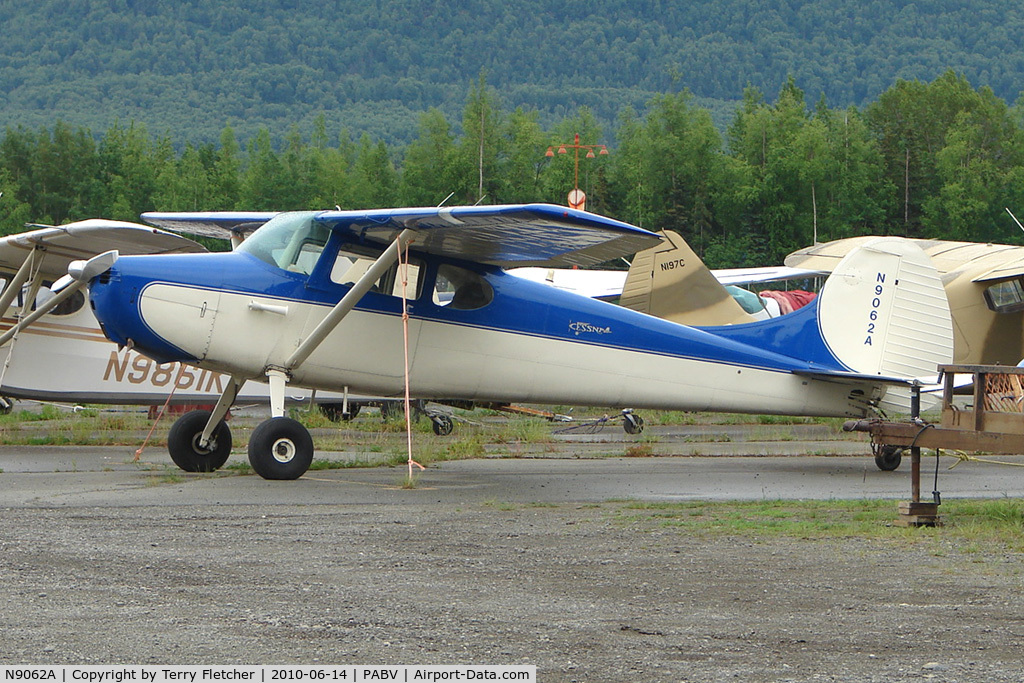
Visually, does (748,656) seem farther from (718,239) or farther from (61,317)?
(718,239)

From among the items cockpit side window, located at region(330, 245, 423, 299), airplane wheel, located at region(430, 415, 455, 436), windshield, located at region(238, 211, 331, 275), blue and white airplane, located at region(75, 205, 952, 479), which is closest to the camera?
blue and white airplane, located at region(75, 205, 952, 479)

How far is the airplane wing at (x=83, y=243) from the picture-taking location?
1438cm

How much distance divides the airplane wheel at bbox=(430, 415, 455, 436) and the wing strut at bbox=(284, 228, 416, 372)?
606 centimetres

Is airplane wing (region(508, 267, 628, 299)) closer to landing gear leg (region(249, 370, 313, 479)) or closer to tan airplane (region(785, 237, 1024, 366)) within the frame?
tan airplane (region(785, 237, 1024, 366))

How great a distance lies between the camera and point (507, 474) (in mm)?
12031

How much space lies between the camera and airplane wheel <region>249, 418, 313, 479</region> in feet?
35.8

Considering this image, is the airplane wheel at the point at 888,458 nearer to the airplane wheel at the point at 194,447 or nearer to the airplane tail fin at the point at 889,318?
the airplane tail fin at the point at 889,318

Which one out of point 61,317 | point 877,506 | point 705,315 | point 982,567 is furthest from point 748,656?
point 705,315

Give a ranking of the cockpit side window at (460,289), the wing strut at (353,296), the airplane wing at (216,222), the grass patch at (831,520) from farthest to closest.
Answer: the airplane wing at (216,222)
the cockpit side window at (460,289)
the wing strut at (353,296)
the grass patch at (831,520)

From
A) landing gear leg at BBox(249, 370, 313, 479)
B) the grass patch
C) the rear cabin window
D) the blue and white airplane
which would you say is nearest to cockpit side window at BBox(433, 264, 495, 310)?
the blue and white airplane

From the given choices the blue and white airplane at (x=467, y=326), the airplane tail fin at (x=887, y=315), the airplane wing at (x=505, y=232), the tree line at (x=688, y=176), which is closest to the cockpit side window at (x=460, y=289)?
the blue and white airplane at (x=467, y=326)

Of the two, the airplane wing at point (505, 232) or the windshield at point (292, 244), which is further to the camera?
the windshield at point (292, 244)

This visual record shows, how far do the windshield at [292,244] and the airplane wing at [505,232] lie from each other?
152 mm
